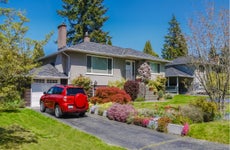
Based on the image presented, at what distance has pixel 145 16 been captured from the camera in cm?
2145

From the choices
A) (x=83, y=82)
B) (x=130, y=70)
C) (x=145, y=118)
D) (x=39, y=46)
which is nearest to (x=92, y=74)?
(x=83, y=82)

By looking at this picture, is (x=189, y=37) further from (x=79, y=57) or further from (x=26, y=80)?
(x=79, y=57)

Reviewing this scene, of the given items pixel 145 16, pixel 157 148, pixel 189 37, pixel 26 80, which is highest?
pixel 145 16

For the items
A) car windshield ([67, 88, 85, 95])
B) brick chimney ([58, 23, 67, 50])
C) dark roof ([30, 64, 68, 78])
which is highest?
brick chimney ([58, 23, 67, 50])

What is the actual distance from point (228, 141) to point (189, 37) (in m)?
6.86

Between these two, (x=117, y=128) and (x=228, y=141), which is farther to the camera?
(x=117, y=128)

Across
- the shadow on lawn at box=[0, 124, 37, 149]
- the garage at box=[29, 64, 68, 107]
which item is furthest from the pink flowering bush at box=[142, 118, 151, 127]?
the garage at box=[29, 64, 68, 107]

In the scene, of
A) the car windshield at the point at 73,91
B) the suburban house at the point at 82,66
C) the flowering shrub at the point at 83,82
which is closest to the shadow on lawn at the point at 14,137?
the car windshield at the point at 73,91

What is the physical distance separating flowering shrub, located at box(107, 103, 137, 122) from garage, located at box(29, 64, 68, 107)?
761 cm

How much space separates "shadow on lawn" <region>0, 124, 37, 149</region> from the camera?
275 inches

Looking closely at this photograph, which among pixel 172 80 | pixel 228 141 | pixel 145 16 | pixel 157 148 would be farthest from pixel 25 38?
pixel 172 80

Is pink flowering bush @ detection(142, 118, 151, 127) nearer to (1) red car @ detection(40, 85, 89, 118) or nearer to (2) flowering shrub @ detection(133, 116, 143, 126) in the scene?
(2) flowering shrub @ detection(133, 116, 143, 126)

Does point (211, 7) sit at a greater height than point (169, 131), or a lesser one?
greater

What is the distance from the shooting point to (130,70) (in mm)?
25500
